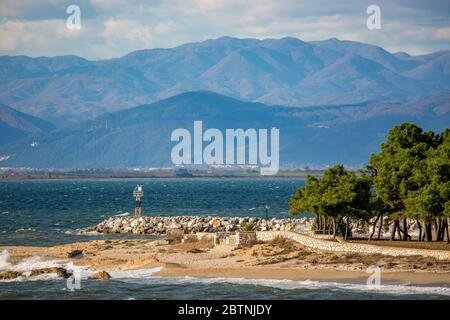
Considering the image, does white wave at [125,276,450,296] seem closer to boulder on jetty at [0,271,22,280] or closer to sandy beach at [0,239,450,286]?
sandy beach at [0,239,450,286]

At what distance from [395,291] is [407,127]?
2257cm

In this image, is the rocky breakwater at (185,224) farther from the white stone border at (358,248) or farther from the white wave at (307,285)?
the white wave at (307,285)

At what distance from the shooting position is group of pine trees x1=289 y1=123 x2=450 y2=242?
64438 millimetres

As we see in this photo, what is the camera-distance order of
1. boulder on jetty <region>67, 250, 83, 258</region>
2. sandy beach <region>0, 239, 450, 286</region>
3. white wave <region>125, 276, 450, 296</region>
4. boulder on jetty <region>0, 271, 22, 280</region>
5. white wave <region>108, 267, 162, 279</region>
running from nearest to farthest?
white wave <region>125, 276, 450, 296</region>
sandy beach <region>0, 239, 450, 286</region>
white wave <region>108, 267, 162, 279</region>
boulder on jetty <region>0, 271, 22, 280</region>
boulder on jetty <region>67, 250, 83, 258</region>

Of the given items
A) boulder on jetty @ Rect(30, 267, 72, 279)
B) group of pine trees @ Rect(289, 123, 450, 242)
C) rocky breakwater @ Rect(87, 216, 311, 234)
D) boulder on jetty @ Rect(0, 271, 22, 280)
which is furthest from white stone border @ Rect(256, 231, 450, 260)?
rocky breakwater @ Rect(87, 216, 311, 234)

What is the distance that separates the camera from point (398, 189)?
2692 inches

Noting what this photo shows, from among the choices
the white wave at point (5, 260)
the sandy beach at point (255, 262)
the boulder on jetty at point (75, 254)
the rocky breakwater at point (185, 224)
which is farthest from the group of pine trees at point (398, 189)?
the rocky breakwater at point (185, 224)

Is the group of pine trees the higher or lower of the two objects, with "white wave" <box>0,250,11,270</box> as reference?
higher

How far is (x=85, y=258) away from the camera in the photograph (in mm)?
72875

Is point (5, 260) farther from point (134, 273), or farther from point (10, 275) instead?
point (134, 273)

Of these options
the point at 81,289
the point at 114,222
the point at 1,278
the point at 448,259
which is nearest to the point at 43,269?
the point at 1,278

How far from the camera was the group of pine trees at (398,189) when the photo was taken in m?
64.4
